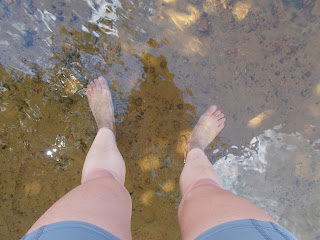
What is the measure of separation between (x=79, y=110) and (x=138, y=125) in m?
0.58

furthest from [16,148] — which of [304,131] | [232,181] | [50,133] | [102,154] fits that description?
[304,131]

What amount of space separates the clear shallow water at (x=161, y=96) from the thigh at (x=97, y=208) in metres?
0.80

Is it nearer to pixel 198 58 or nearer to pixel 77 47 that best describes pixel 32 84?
pixel 77 47

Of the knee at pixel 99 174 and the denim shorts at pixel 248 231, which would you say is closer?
the denim shorts at pixel 248 231

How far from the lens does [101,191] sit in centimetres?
148

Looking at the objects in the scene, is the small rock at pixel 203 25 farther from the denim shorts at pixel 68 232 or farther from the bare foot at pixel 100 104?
the denim shorts at pixel 68 232

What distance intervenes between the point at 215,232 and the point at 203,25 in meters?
1.74

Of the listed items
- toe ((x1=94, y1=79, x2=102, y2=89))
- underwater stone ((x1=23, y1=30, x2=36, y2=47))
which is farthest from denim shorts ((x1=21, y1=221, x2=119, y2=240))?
underwater stone ((x1=23, y1=30, x2=36, y2=47))

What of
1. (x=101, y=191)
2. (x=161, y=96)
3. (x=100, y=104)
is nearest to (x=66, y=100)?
(x=100, y=104)

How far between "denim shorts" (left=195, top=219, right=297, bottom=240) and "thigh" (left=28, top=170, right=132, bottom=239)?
479 millimetres

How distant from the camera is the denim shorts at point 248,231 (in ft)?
3.67

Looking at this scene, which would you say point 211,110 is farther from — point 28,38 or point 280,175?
point 28,38

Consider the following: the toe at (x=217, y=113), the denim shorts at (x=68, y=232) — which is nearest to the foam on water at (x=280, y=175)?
the toe at (x=217, y=113)

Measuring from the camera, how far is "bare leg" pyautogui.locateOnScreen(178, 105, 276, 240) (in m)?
1.27
